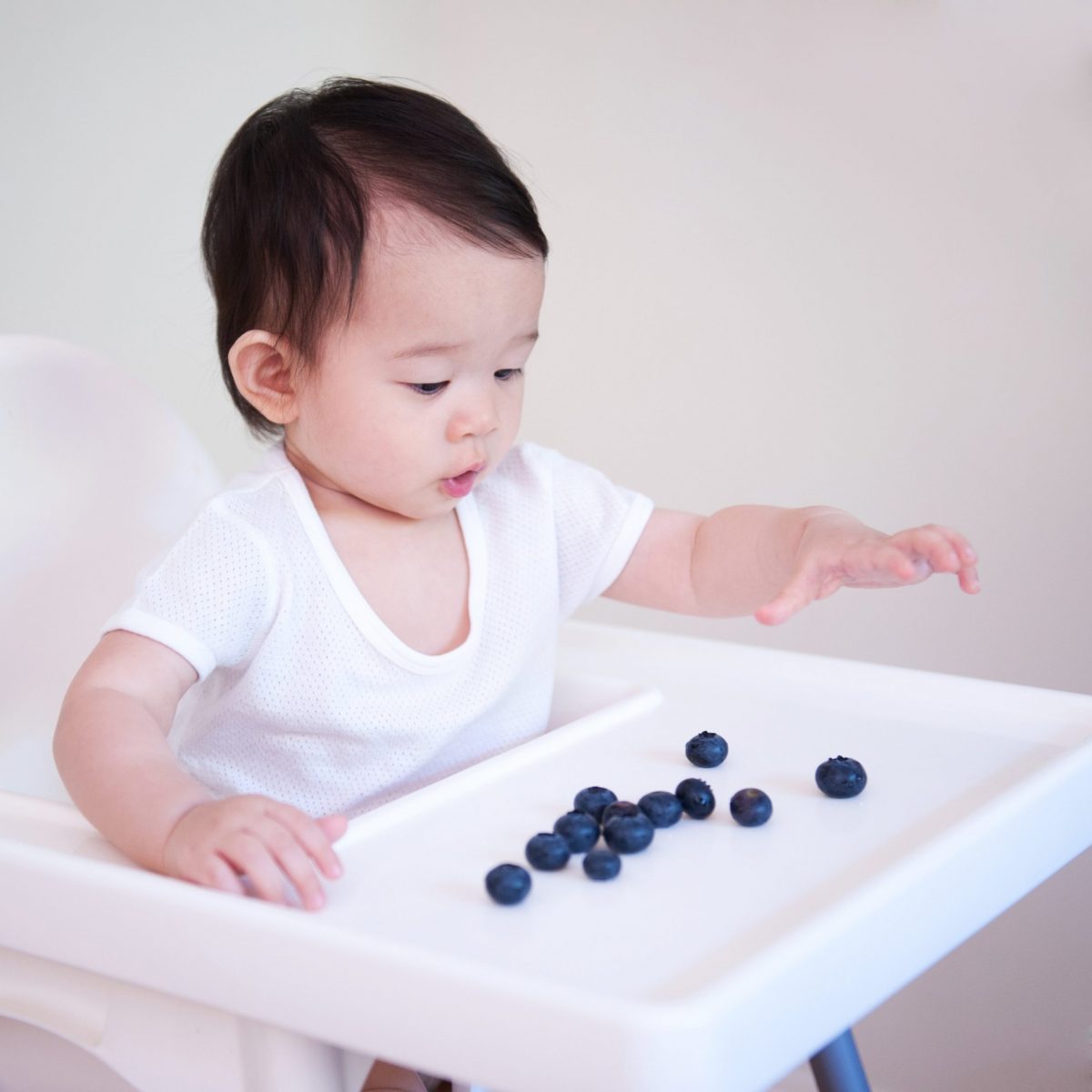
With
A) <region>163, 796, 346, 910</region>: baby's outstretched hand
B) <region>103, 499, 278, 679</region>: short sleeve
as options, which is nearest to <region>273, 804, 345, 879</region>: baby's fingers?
<region>163, 796, 346, 910</region>: baby's outstretched hand

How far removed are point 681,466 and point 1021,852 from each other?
3.76ft

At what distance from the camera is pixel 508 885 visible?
0.62 m

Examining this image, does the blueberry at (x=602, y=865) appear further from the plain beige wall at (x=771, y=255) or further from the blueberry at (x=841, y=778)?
the plain beige wall at (x=771, y=255)

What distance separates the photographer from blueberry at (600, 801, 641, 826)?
70 centimetres

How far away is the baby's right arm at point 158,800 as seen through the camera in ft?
2.02

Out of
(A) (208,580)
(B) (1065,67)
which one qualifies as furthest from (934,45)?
(A) (208,580)

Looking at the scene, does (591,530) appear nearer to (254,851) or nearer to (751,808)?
(751,808)

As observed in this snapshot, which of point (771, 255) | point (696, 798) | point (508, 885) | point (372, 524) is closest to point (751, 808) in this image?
point (696, 798)

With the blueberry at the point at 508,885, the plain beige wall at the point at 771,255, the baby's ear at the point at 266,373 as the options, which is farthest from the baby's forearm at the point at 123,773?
the plain beige wall at the point at 771,255

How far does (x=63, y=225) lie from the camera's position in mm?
1768

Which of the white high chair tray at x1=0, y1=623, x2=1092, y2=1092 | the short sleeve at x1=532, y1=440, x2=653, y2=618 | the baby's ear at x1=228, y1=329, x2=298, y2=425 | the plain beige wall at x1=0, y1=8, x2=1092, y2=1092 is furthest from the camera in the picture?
the plain beige wall at x1=0, y1=8, x2=1092, y2=1092

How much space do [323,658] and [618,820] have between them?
301mm

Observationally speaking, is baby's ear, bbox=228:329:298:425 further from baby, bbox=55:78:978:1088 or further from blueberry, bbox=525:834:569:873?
blueberry, bbox=525:834:569:873

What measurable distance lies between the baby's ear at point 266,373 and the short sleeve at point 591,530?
0.22m
